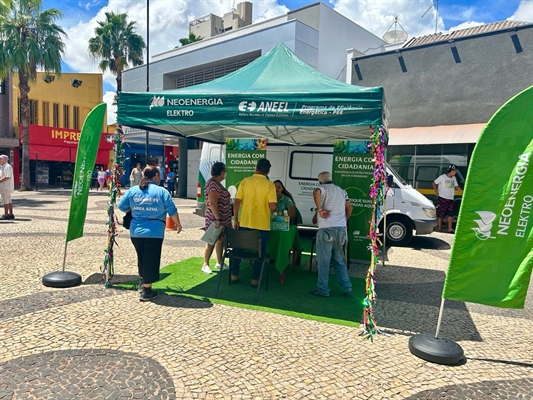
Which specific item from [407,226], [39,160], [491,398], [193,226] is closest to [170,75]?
[39,160]

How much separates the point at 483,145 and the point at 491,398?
2.16m

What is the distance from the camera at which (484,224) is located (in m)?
3.68

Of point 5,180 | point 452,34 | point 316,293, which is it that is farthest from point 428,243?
point 5,180

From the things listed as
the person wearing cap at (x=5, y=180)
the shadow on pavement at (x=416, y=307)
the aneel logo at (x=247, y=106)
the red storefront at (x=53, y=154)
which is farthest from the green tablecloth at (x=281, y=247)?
the red storefront at (x=53, y=154)

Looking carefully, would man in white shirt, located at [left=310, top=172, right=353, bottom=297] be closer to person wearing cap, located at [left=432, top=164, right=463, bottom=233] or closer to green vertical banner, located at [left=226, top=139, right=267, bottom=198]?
green vertical banner, located at [left=226, top=139, right=267, bottom=198]

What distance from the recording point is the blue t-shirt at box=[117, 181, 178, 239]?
4.89 m

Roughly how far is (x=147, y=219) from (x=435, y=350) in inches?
139

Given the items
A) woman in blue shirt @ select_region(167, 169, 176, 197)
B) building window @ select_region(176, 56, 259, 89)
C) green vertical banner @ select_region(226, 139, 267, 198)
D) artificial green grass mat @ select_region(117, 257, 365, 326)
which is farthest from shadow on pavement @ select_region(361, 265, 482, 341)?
woman in blue shirt @ select_region(167, 169, 176, 197)

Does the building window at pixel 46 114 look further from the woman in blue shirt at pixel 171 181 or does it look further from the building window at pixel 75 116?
the woman in blue shirt at pixel 171 181

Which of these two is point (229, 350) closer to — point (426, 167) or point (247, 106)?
point (247, 106)

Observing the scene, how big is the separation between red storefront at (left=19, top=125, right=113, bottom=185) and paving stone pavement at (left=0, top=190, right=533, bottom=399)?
939 inches

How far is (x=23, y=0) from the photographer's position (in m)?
20.5

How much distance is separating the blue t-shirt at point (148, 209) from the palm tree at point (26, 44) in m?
20.3

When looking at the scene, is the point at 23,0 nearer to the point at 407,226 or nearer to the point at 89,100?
the point at 89,100
